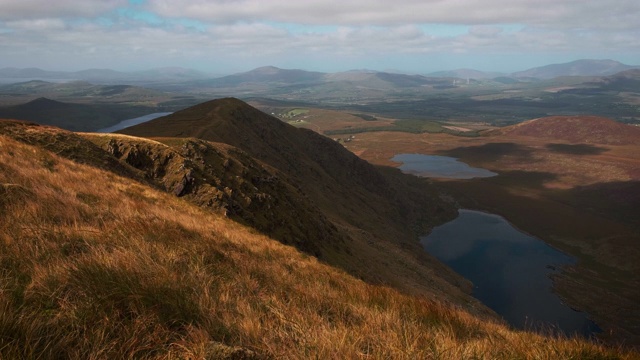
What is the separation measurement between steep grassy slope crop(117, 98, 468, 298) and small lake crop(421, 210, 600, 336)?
545 cm

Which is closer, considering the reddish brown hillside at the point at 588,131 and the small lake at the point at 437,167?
the small lake at the point at 437,167

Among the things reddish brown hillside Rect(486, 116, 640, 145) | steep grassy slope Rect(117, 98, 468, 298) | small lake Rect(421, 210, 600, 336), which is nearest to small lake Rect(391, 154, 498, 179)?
steep grassy slope Rect(117, 98, 468, 298)

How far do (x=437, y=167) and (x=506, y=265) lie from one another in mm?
77062

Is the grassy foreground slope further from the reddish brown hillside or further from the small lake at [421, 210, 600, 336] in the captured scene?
the reddish brown hillside

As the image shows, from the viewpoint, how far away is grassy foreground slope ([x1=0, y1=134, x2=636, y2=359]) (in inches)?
153

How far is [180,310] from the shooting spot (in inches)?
186

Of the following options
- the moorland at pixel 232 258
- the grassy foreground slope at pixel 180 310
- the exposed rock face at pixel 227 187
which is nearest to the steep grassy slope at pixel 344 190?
the moorland at pixel 232 258

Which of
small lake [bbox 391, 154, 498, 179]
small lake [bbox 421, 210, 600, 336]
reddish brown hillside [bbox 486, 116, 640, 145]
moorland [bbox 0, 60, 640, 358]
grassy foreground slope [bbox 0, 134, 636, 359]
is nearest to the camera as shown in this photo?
grassy foreground slope [bbox 0, 134, 636, 359]

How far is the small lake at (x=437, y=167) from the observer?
13000 centimetres

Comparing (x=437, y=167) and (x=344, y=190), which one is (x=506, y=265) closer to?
(x=344, y=190)

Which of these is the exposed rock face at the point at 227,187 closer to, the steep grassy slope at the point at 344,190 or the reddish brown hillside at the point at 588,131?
the steep grassy slope at the point at 344,190

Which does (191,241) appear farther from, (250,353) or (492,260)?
(492,260)

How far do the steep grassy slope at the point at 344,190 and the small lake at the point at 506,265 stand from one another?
5.45 meters

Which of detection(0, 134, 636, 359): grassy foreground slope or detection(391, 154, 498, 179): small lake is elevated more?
detection(0, 134, 636, 359): grassy foreground slope
